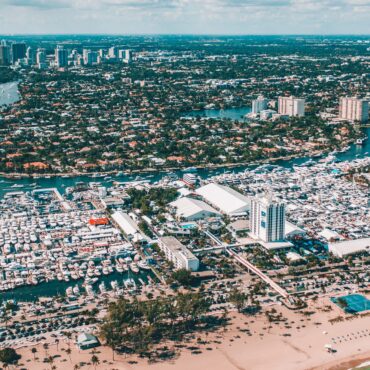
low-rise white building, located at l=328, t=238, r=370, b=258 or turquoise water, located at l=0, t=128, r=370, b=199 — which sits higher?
turquoise water, located at l=0, t=128, r=370, b=199

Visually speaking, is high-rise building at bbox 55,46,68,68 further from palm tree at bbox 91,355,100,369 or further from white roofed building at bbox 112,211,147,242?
palm tree at bbox 91,355,100,369

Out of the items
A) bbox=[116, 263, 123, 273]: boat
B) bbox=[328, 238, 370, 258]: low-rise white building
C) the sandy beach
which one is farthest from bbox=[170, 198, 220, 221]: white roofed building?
the sandy beach

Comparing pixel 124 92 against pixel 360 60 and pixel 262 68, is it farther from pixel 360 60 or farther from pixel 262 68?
pixel 360 60

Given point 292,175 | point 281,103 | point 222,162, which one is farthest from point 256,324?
point 281,103

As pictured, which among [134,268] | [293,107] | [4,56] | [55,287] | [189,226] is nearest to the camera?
[55,287]

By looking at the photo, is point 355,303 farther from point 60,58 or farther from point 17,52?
point 17,52

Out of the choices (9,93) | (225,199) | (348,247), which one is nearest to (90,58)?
(9,93)

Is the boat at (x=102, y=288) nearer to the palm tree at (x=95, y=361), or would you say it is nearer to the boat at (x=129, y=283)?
the boat at (x=129, y=283)
